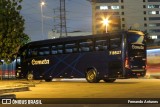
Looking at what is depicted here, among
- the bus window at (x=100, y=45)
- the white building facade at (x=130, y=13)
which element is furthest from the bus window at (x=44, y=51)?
the white building facade at (x=130, y=13)

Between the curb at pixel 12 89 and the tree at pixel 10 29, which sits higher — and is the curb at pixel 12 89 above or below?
below

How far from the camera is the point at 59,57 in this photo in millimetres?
33938

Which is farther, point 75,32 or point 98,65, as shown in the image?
point 75,32

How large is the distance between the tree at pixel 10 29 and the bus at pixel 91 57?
429cm

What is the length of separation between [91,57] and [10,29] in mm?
6158

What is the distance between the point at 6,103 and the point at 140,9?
148 m

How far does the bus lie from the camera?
2884cm

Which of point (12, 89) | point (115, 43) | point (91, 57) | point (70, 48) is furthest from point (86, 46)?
point (12, 89)

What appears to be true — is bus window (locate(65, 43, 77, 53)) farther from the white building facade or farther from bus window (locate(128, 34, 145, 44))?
the white building facade

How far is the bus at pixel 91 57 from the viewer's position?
28844 mm

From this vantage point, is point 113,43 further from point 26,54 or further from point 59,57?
point 26,54

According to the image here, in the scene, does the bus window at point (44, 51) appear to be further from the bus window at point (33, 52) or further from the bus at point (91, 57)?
the bus window at point (33, 52)

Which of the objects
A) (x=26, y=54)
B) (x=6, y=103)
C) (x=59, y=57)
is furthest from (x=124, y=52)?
(x=6, y=103)

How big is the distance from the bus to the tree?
429 cm
